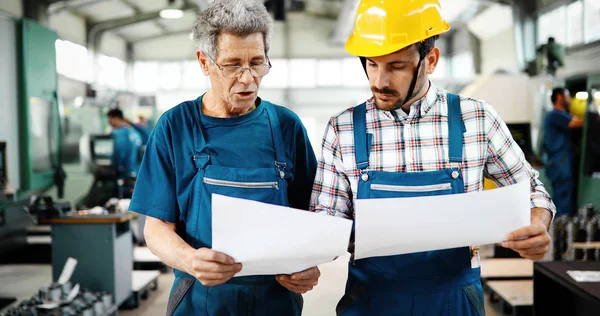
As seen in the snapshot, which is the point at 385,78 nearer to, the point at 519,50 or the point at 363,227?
the point at 363,227

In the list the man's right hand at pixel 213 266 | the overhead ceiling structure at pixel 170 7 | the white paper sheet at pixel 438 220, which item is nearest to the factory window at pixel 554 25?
the overhead ceiling structure at pixel 170 7

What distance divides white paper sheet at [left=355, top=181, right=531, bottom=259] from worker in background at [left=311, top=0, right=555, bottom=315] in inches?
4.8

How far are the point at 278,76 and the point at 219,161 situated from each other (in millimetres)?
12698

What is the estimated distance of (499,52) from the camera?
1029 centimetres

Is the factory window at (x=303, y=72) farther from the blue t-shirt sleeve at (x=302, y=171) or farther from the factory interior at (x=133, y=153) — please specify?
the blue t-shirt sleeve at (x=302, y=171)

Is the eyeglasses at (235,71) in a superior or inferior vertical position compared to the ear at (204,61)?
inferior

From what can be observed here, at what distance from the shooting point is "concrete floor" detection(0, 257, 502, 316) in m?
1.51

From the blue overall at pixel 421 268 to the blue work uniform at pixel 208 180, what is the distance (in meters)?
0.25

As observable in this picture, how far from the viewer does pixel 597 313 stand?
207cm

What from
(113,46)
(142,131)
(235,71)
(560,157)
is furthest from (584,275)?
(113,46)

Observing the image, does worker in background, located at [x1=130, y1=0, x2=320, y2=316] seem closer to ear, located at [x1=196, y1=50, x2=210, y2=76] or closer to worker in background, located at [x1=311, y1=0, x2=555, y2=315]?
ear, located at [x1=196, y1=50, x2=210, y2=76]

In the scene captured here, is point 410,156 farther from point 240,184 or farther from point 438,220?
point 240,184

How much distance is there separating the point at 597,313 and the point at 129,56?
13.2 meters

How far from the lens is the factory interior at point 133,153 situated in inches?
128
